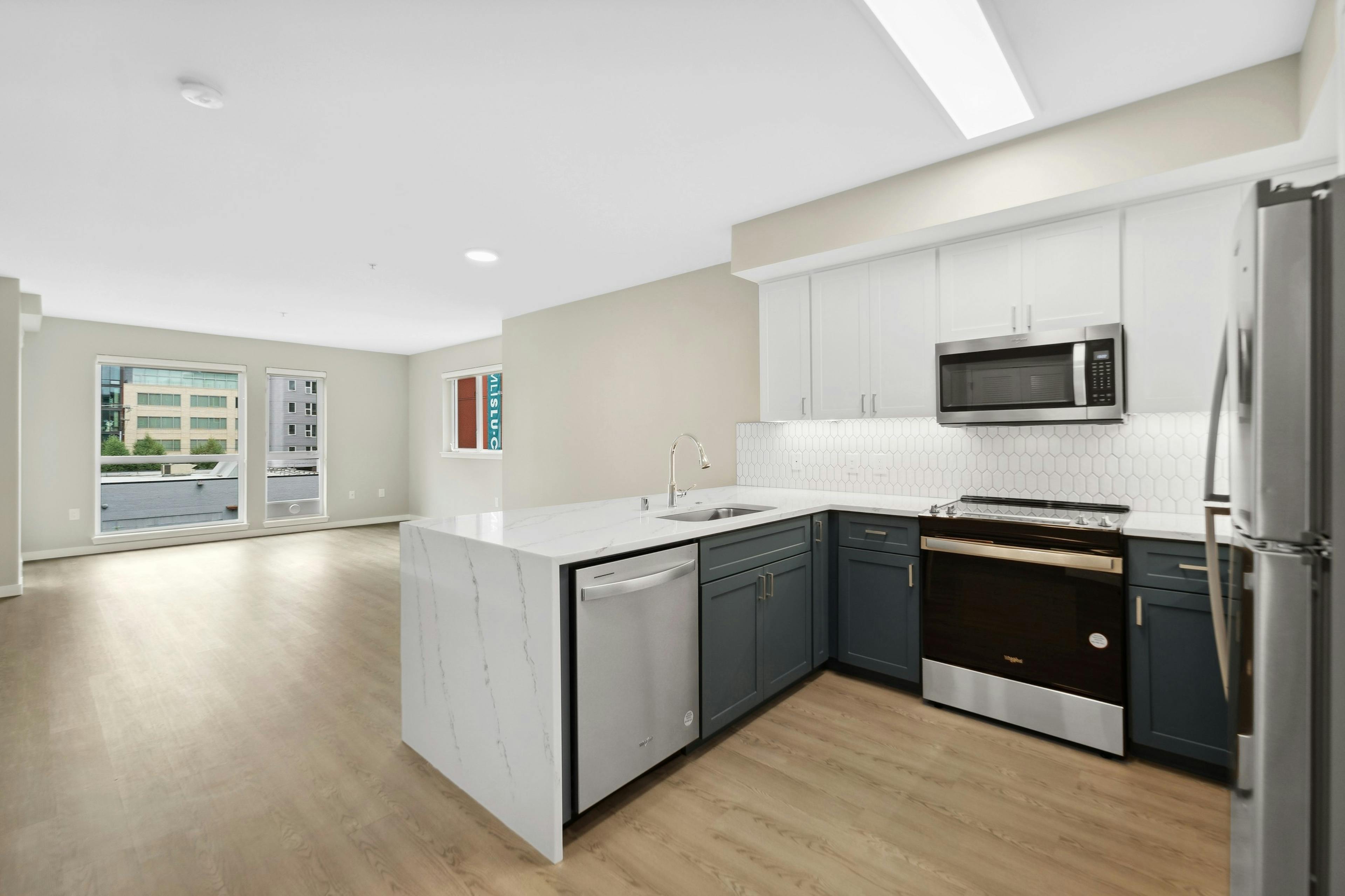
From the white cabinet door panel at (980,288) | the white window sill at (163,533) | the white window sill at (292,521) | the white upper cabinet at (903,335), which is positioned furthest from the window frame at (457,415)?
the white cabinet door panel at (980,288)

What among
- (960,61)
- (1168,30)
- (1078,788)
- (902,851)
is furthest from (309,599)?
(1168,30)

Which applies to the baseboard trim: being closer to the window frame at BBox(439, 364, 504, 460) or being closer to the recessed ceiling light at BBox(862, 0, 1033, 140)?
the window frame at BBox(439, 364, 504, 460)

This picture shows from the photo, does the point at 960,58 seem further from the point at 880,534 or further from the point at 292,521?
the point at 292,521

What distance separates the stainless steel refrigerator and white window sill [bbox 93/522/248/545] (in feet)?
30.4

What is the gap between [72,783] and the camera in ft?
7.43

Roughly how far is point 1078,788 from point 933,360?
1.96 metres

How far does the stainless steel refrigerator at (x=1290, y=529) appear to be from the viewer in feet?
3.41

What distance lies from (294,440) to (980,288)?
8641mm

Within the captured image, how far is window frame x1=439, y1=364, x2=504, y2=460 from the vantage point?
786 cm

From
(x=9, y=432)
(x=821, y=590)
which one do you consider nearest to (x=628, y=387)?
(x=821, y=590)

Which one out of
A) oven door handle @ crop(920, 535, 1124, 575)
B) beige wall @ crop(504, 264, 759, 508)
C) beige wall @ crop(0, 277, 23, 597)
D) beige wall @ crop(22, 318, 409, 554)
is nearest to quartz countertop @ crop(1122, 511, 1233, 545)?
oven door handle @ crop(920, 535, 1124, 575)

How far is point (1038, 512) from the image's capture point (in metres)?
2.77

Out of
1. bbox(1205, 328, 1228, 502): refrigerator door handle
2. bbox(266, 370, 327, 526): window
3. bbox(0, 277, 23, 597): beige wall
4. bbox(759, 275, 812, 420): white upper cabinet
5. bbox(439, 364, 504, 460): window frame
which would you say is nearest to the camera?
bbox(1205, 328, 1228, 502): refrigerator door handle

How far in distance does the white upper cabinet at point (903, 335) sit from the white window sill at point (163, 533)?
26.5ft
